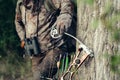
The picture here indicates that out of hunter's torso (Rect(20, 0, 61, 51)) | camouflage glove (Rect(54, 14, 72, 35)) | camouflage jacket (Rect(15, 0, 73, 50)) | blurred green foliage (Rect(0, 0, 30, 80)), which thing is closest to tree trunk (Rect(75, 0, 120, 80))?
camouflage glove (Rect(54, 14, 72, 35))

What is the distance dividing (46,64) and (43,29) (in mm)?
510

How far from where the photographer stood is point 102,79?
3.90 m

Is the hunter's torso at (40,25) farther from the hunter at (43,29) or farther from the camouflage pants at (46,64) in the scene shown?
the camouflage pants at (46,64)

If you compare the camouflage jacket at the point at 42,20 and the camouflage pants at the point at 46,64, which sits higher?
the camouflage jacket at the point at 42,20

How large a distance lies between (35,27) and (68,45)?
0.49m

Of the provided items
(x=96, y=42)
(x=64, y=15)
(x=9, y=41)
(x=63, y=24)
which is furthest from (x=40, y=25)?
(x=9, y=41)

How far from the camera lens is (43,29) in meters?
5.75

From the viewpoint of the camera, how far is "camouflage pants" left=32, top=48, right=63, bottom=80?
584 cm

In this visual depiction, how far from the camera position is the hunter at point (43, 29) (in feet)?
18.4

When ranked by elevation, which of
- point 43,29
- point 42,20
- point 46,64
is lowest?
point 46,64

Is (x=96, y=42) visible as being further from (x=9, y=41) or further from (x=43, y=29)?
(x=9, y=41)

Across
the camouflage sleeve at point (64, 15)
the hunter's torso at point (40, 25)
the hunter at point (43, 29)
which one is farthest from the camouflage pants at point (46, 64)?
the camouflage sleeve at point (64, 15)

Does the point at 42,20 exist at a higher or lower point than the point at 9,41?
higher

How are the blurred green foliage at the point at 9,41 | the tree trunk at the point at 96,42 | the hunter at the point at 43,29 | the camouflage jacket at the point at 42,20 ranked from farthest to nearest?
the blurred green foliage at the point at 9,41 → the hunter at the point at 43,29 → the camouflage jacket at the point at 42,20 → the tree trunk at the point at 96,42
